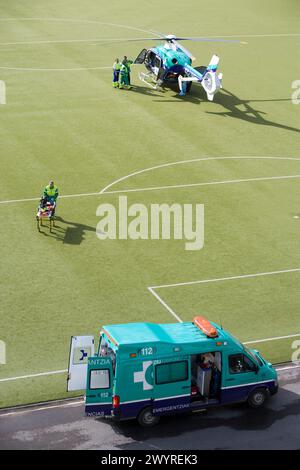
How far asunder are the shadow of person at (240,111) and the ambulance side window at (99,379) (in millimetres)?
30547

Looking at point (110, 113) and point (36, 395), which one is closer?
point (36, 395)

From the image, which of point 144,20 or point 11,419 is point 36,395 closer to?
point 11,419

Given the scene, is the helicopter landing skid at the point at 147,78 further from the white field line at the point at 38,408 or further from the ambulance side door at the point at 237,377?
the white field line at the point at 38,408

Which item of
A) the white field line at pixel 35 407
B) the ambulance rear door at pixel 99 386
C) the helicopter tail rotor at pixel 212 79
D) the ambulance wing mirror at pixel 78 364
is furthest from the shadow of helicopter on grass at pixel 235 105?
the ambulance rear door at pixel 99 386

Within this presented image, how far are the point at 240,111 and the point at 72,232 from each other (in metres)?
20.4

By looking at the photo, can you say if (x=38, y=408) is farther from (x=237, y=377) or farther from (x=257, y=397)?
(x=257, y=397)

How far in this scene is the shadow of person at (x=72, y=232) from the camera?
3491cm

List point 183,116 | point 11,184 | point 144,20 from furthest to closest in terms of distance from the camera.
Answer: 1. point 144,20
2. point 183,116
3. point 11,184

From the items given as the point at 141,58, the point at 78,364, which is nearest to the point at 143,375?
the point at 78,364

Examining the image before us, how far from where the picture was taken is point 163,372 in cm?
2288

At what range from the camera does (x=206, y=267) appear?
3325 centimetres

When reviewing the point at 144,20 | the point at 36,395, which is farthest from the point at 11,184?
the point at 144,20

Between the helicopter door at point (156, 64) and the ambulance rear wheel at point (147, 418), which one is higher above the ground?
the helicopter door at point (156, 64)

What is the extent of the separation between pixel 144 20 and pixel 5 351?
2040 inches
